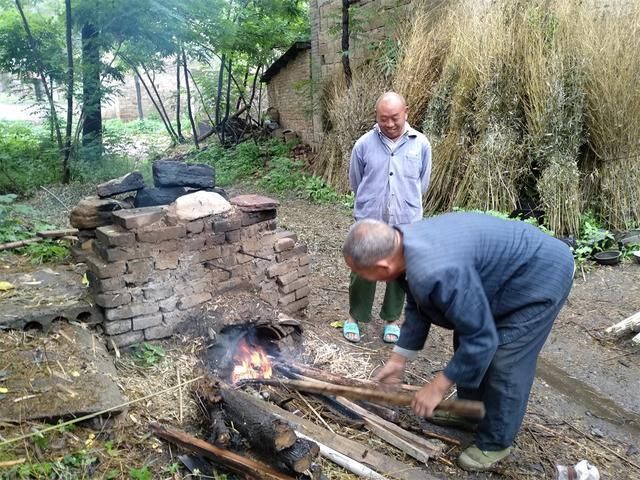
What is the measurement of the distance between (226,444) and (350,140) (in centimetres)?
698

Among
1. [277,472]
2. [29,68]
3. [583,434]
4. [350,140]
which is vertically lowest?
[583,434]

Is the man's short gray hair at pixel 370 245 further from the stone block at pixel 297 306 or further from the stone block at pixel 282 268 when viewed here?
the stone block at pixel 297 306

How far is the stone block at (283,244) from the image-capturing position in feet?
12.7

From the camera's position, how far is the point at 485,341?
200 centimetres

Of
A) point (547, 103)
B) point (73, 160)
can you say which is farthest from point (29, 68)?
point (547, 103)

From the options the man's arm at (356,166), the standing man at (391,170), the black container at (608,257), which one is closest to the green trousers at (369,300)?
the standing man at (391,170)

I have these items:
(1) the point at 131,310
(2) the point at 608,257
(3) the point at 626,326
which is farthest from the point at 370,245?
(2) the point at 608,257

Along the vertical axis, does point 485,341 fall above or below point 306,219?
above

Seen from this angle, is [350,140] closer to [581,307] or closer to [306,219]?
[306,219]

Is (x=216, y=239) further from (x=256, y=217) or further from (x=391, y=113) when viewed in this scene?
(x=391, y=113)

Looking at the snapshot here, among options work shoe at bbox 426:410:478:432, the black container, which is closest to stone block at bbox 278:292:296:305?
work shoe at bbox 426:410:478:432

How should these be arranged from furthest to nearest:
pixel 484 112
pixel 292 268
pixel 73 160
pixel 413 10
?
1. pixel 73 160
2. pixel 413 10
3. pixel 484 112
4. pixel 292 268

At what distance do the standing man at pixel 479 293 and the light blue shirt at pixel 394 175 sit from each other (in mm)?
1254

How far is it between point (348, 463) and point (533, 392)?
165 cm
